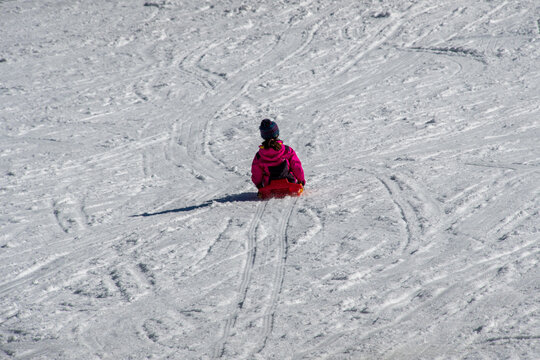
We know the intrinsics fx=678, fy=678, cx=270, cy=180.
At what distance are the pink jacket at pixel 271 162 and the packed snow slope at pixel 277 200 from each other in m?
0.28

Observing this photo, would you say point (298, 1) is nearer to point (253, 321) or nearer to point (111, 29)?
point (111, 29)

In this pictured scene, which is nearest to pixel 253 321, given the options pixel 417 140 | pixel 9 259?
pixel 9 259

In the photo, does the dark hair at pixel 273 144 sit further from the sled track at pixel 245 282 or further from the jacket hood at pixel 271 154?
the sled track at pixel 245 282

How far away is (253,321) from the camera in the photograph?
186 inches

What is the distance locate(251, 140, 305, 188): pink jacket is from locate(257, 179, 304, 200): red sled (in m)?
0.07

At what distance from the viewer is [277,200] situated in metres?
7.42

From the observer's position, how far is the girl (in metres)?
7.18

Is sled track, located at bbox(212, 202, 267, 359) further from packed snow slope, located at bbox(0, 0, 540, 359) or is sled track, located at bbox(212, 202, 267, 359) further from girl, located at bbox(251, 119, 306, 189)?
girl, located at bbox(251, 119, 306, 189)

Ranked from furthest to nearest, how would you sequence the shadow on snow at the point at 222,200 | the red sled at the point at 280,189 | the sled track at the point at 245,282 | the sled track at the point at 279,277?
the shadow on snow at the point at 222,200, the red sled at the point at 280,189, the sled track at the point at 279,277, the sled track at the point at 245,282

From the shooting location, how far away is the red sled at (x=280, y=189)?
7398 millimetres

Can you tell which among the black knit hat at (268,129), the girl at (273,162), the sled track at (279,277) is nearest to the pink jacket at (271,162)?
the girl at (273,162)

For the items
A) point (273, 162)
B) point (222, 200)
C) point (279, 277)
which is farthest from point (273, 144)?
point (279, 277)

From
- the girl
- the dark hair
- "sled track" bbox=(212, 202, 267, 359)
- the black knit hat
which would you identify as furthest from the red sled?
the black knit hat

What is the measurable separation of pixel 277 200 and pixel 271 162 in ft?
1.42
